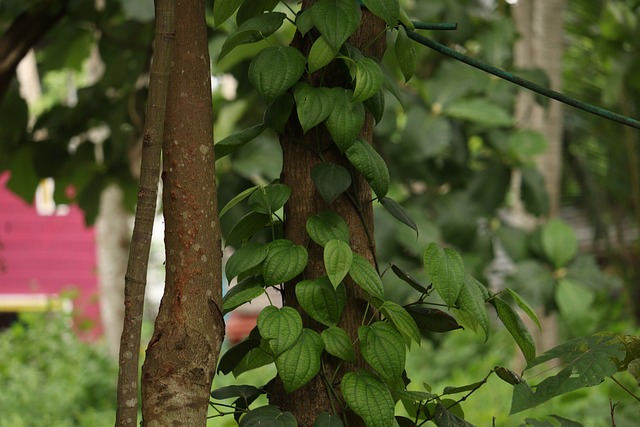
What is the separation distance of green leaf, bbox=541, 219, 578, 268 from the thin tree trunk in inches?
62.9

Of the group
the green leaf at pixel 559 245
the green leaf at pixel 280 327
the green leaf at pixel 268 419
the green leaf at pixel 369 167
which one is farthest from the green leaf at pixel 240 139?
the green leaf at pixel 559 245

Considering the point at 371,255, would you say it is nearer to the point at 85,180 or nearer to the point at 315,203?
the point at 315,203

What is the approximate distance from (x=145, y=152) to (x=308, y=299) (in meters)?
0.26

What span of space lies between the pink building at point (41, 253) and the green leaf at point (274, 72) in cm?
870

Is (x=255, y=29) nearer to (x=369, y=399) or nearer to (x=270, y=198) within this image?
(x=270, y=198)

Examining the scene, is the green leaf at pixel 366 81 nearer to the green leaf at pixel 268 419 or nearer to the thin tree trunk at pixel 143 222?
the thin tree trunk at pixel 143 222

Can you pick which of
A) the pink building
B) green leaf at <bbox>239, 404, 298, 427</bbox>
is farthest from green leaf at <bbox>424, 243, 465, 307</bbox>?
the pink building

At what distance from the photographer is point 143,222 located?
3.51ft

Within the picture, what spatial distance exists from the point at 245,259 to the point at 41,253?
8.94 metres

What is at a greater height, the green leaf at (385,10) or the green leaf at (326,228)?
the green leaf at (385,10)

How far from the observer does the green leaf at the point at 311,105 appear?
1.11m

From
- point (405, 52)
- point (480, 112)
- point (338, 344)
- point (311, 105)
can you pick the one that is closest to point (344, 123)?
point (311, 105)

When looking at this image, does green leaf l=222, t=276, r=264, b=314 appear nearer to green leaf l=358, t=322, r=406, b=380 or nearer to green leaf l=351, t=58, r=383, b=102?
green leaf l=358, t=322, r=406, b=380

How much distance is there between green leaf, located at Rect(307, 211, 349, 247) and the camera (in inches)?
44.6
